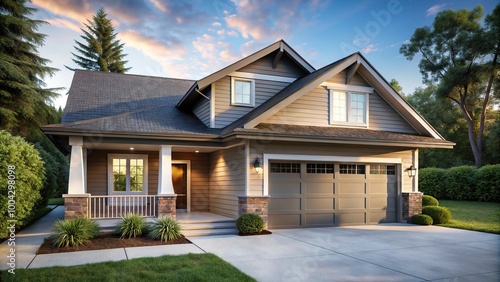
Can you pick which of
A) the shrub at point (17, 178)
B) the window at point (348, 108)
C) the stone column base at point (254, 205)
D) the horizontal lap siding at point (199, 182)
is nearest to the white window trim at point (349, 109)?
the window at point (348, 108)

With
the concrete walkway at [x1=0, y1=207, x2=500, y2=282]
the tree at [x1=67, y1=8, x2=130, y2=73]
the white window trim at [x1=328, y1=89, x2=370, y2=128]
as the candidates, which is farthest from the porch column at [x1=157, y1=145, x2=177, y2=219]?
the tree at [x1=67, y1=8, x2=130, y2=73]

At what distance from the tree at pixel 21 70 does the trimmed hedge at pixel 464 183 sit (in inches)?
871

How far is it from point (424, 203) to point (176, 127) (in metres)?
9.96

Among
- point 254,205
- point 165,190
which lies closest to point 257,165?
point 254,205

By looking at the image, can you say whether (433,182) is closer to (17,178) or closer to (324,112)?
(324,112)

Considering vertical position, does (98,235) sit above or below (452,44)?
below

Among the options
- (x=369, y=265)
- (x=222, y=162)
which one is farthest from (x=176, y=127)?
(x=369, y=265)

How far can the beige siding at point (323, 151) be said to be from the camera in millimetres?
10922

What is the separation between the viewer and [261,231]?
10375 mm

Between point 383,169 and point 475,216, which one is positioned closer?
point 383,169

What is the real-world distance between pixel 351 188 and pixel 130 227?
23.8 feet

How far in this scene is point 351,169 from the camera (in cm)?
1248

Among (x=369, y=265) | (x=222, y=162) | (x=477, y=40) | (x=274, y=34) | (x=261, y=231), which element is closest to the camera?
(x=369, y=265)

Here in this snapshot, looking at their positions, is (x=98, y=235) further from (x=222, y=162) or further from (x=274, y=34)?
(x=274, y=34)
